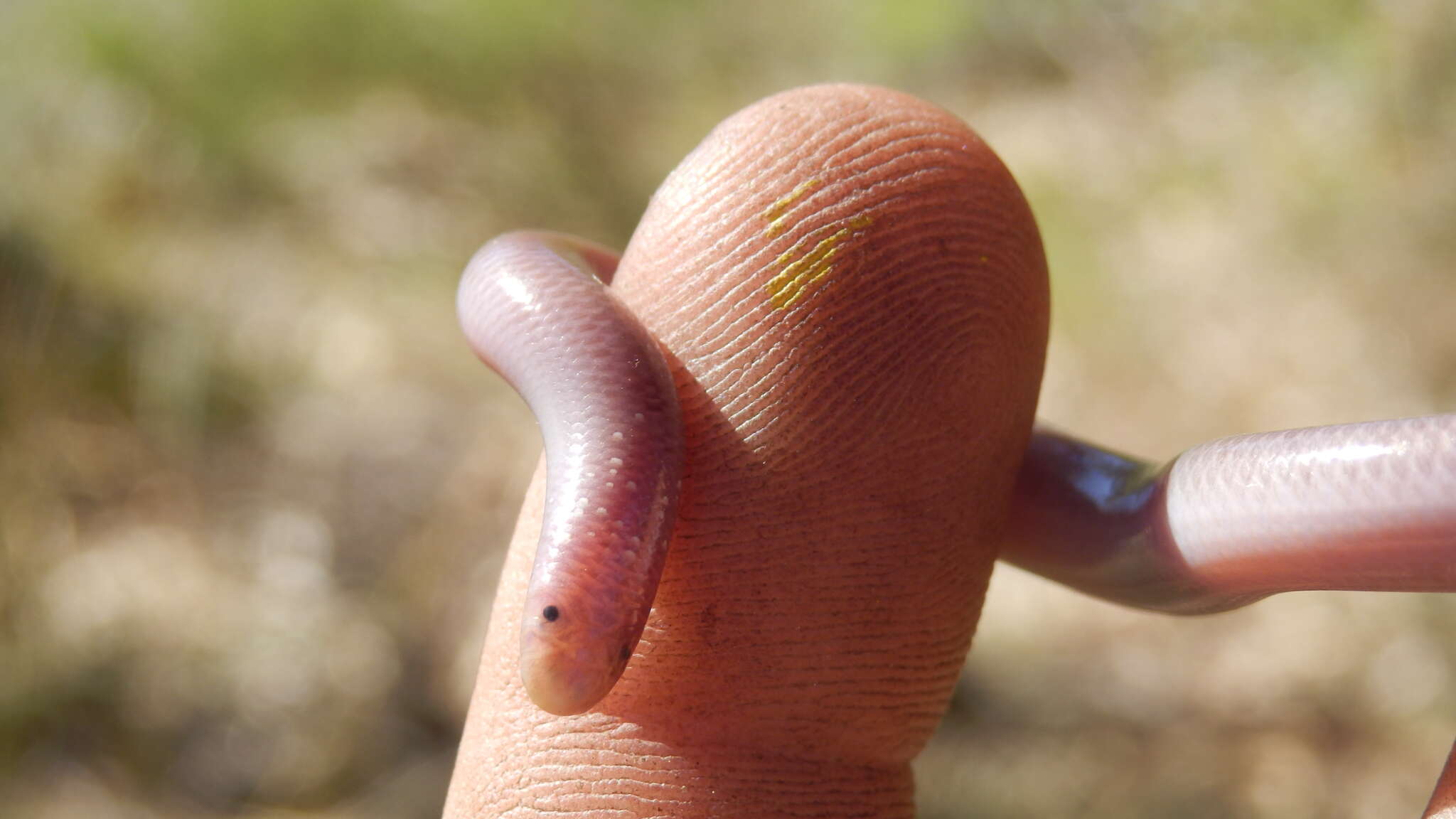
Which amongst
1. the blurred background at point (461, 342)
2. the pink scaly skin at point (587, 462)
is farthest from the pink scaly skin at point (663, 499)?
the blurred background at point (461, 342)

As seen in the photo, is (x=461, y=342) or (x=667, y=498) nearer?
(x=667, y=498)

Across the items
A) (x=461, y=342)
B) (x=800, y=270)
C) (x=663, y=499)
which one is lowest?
(x=663, y=499)

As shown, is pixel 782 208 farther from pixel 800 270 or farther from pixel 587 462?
pixel 587 462

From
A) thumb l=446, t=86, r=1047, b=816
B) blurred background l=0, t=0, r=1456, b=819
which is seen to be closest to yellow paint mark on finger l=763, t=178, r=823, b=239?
thumb l=446, t=86, r=1047, b=816

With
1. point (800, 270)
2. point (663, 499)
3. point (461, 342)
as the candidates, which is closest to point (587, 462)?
point (663, 499)

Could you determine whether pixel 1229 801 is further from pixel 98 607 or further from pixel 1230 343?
pixel 98 607

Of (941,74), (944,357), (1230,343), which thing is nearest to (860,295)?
(944,357)

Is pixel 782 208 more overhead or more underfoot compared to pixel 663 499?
more overhead
